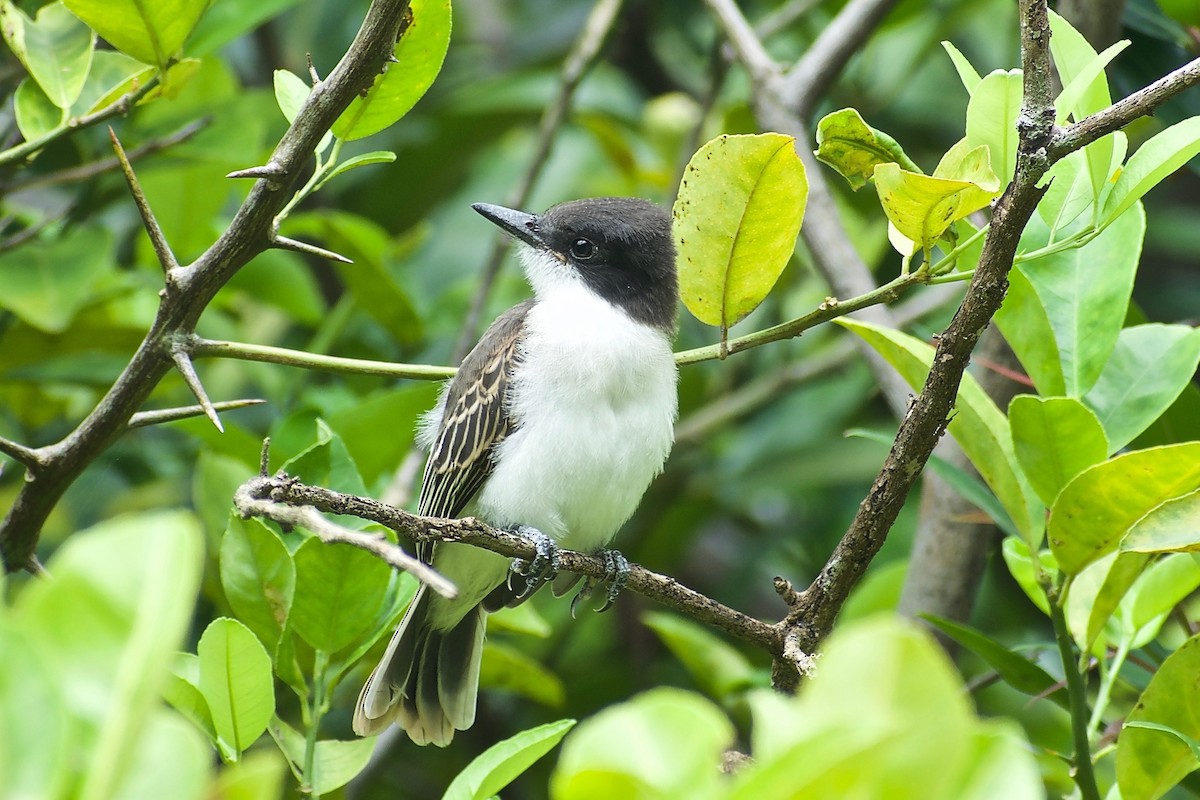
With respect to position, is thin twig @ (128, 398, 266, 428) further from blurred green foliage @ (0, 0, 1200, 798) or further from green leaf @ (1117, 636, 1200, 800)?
green leaf @ (1117, 636, 1200, 800)

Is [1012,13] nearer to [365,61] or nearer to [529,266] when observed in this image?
[529,266]

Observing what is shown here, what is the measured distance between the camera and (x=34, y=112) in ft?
8.46

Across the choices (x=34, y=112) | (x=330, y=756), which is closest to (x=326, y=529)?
(x=330, y=756)

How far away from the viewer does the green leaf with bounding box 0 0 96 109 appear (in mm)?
2428

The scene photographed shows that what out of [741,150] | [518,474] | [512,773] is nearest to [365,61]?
[741,150]

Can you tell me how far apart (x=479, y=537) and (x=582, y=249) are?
189 cm

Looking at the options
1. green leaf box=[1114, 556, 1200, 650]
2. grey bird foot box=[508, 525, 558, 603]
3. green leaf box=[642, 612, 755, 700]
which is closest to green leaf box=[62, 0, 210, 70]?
grey bird foot box=[508, 525, 558, 603]

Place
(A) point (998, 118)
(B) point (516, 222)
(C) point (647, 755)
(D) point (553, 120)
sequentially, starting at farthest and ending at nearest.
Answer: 1. (D) point (553, 120)
2. (B) point (516, 222)
3. (A) point (998, 118)
4. (C) point (647, 755)

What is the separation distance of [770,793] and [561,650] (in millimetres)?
3975

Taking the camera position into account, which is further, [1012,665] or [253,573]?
[1012,665]

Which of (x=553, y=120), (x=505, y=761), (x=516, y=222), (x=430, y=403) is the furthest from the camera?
(x=553, y=120)

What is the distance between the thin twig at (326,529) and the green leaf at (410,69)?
67 centimetres

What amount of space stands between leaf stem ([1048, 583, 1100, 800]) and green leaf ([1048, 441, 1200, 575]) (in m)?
0.14

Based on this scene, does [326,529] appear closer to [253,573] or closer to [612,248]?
[253,573]
